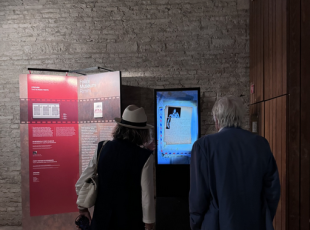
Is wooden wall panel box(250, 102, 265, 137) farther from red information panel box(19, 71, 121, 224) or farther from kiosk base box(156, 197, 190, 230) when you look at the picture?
red information panel box(19, 71, 121, 224)

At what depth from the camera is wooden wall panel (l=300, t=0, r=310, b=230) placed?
2189 mm

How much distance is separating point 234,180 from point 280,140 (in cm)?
116

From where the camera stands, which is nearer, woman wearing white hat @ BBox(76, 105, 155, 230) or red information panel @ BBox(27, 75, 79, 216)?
woman wearing white hat @ BBox(76, 105, 155, 230)

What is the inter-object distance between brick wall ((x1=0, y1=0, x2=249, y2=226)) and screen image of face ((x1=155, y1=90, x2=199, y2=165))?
1.31 ft

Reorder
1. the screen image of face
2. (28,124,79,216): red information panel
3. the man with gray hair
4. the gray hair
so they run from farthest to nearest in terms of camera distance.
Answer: (28,124,79,216): red information panel, the screen image of face, the gray hair, the man with gray hair

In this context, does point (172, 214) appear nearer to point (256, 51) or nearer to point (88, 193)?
point (88, 193)

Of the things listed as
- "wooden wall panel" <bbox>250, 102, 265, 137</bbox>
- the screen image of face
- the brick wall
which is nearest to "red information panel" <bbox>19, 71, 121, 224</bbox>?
the brick wall

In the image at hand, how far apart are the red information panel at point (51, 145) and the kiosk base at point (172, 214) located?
1357 mm

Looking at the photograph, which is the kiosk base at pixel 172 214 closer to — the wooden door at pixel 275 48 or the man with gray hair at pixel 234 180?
the man with gray hair at pixel 234 180

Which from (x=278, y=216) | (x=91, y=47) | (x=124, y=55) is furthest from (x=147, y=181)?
(x=91, y=47)

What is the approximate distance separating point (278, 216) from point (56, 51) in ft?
13.1

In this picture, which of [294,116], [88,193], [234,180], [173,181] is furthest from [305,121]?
[88,193]

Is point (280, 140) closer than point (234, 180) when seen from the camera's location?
No

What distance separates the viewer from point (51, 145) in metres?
3.63
